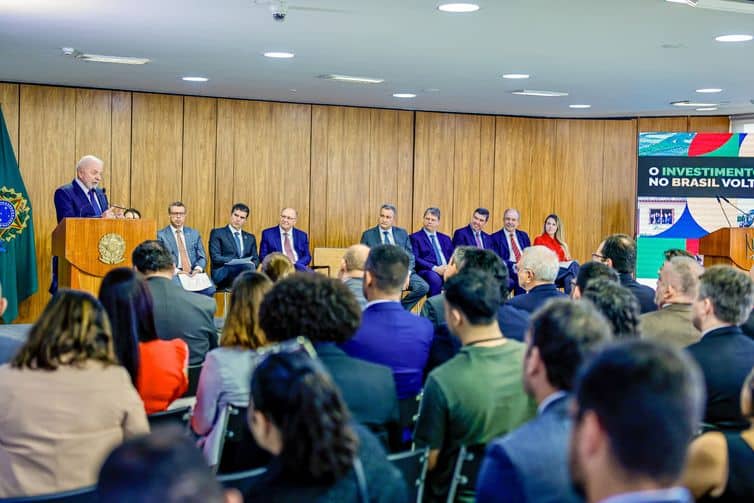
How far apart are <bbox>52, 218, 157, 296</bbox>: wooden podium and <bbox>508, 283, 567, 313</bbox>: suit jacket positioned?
318cm

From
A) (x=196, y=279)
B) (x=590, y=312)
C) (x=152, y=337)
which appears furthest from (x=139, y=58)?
(x=590, y=312)

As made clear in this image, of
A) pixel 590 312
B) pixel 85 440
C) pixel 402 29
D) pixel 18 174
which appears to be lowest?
pixel 85 440

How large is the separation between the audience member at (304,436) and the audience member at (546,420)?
290mm

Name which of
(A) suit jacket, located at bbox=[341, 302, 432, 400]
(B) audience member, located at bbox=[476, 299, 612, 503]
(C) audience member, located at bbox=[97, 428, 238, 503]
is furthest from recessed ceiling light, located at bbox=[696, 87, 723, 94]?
(C) audience member, located at bbox=[97, 428, 238, 503]

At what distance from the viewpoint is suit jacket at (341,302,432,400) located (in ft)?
12.5

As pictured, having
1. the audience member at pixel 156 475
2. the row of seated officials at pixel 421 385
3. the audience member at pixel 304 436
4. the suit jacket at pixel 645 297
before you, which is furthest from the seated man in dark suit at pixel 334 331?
the suit jacket at pixel 645 297

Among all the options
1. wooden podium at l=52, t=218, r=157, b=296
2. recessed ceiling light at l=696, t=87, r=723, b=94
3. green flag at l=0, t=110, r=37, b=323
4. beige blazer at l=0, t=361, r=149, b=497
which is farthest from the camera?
recessed ceiling light at l=696, t=87, r=723, b=94

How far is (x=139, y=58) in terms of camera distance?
8695mm

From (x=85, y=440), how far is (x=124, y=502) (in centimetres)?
173

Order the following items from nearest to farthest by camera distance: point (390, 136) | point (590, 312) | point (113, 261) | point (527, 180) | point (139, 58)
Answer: point (590, 312) → point (113, 261) → point (139, 58) → point (390, 136) → point (527, 180)

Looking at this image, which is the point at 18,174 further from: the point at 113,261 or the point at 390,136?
the point at 390,136

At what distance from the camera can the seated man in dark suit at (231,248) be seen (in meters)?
10.5

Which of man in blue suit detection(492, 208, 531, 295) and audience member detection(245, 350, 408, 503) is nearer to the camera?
audience member detection(245, 350, 408, 503)

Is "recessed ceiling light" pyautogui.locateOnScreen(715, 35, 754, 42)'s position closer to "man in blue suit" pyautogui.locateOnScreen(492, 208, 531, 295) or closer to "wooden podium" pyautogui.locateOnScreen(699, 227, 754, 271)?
"wooden podium" pyautogui.locateOnScreen(699, 227, 754, 271)
